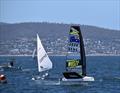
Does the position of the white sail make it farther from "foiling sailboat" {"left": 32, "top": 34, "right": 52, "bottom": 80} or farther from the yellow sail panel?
the yellow sail panel

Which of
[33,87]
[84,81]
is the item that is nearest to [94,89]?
[84,81]

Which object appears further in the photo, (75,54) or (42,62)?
(42,62)

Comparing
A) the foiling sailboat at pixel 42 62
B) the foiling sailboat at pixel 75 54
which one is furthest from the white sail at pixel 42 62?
the foiling sailboat at pixel 75 54

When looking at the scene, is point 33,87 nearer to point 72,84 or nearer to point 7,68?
point 72,84

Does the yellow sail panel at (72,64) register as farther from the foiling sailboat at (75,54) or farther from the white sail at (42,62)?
the white sail at (42,62)

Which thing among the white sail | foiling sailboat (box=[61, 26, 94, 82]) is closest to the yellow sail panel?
foiling sailboat (box=[61, 26, 94, 82])

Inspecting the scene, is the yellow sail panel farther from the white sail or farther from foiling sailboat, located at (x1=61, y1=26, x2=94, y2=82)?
the white sail

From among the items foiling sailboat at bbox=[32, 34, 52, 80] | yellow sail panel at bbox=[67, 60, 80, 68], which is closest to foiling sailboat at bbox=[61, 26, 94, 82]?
yellow sail panel at bbox=[67, 60, 80, 68]

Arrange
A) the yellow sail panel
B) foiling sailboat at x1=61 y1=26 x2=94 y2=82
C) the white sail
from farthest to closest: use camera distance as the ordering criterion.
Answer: the white sail, the yellow sail panel, foiling sailboat at x1=61 y1=26 x2=94 y2=82

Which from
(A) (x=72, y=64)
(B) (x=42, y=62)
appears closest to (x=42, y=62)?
(B) (x=42, y=62)

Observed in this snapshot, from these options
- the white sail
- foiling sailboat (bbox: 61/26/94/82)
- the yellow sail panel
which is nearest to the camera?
foiling sailboat (bbox: 61/26/94/82)

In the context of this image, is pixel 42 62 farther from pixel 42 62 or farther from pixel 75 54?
pixel 75 54

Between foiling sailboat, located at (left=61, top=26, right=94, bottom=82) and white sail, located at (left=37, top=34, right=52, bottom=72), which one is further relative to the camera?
white sail, located at (left=37, top=34, right=52, bottom=72)

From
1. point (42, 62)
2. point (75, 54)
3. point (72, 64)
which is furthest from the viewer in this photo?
point (42, 62)
